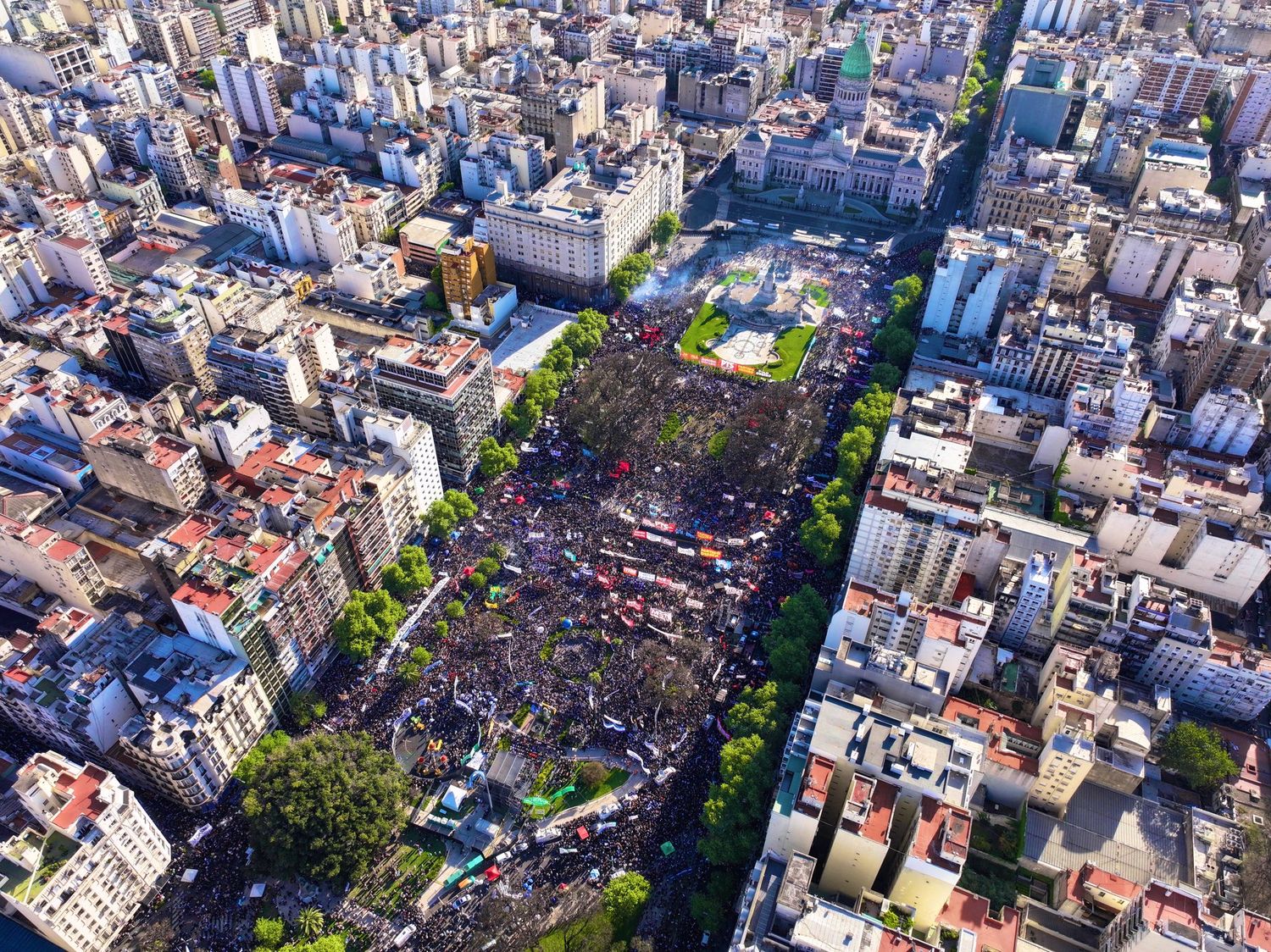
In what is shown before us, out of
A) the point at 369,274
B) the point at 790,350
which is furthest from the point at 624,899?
the point at 369,274

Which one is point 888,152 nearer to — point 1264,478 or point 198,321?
point 1264,478

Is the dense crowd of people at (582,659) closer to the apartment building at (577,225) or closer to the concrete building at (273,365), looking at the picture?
the concrete building at (273,365)

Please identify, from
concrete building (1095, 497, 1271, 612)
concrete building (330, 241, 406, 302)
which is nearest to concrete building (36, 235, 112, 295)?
concrete building (330, 241, 406, 302)

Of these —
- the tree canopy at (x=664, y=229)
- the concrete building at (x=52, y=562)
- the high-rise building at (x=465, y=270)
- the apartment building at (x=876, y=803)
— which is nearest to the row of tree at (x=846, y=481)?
the apartment building at (x=876, y=803)

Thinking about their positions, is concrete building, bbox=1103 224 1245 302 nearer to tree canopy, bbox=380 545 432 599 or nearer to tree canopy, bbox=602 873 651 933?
tree canopy, bbox=380 545 432 599

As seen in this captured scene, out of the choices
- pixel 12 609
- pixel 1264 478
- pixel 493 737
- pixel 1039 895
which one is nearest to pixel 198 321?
pixel 12 609
